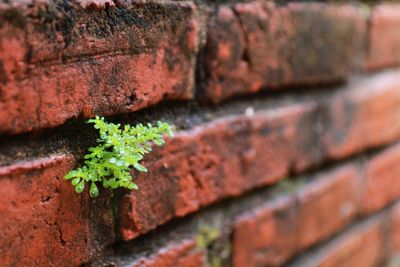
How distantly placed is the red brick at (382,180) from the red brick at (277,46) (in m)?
0.26

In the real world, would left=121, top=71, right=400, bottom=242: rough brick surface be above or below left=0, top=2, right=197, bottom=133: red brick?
below

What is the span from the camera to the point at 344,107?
104 cm

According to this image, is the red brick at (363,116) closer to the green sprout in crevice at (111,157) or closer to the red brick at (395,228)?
the red brick at (395,228)

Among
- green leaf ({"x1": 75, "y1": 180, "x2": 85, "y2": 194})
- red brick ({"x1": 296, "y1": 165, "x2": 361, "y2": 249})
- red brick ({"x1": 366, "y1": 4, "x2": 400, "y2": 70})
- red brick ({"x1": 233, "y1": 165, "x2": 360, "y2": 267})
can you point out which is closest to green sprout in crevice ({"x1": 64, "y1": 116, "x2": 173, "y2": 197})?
green leaf ({"x1": 75, "y1": 180, "x2": 85, "y2": 194})

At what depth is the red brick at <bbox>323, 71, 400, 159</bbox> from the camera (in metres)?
1.02

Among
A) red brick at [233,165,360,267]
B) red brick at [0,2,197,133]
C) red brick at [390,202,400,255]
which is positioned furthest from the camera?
red brick at [390,202,400,255]

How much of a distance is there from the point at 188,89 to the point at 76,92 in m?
0.19

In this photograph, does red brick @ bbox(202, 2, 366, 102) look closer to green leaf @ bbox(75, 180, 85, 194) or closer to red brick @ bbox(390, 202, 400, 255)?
green leaf @ bbox(75, 180, 85, 194)

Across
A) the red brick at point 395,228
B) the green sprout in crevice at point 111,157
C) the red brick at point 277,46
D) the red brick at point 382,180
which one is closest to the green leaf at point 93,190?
the green sprout in crevice at point 111,157

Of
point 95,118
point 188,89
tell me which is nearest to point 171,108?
point 188,89

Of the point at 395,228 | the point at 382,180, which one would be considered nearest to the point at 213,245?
the point at 382,180

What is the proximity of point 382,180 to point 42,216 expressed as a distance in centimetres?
→ 90

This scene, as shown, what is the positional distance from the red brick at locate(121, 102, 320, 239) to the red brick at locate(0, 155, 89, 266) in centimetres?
7

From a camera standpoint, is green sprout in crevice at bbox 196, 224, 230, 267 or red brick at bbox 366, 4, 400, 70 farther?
red brick at bbox 366, 4, 400, 70
